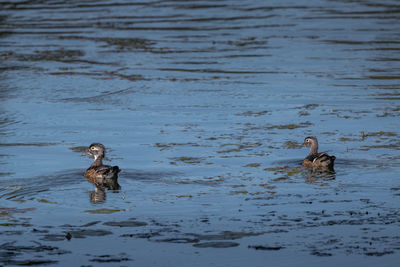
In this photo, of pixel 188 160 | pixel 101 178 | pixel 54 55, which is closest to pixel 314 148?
pixel 188 160

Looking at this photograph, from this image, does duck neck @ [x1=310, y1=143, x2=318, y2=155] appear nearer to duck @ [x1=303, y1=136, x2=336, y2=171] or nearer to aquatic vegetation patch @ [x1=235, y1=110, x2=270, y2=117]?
duck @ [x1=303, y1=136, x2=336, y2=171]

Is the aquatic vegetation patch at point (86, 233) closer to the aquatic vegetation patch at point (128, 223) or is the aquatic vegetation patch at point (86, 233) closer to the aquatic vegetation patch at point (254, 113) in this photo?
the aquatic vegetation patch at point (128, 223)

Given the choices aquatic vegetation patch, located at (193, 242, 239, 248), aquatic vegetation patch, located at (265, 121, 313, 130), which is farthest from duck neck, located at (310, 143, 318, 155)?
aquatic vegetation patch, located at (193, 242, 239, 248)

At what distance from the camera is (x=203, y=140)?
17609mm

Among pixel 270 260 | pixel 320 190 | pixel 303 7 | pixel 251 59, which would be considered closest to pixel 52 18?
pixel 303 7

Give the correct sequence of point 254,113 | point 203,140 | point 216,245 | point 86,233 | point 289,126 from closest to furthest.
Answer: point 216,245
point 86,233
point 203,140
point 289,126
point 254,113

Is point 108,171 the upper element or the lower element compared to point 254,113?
lower

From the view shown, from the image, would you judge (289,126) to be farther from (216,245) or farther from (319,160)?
(216,245)

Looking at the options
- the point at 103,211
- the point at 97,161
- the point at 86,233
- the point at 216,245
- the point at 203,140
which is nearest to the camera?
the point at 216,245

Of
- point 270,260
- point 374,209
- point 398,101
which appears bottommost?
point 270,260

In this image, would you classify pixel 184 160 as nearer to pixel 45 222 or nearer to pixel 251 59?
pixel 45 222

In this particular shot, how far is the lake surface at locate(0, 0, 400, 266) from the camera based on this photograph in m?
10.7

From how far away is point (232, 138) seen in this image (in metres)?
17.7

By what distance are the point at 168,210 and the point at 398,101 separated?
434 inches
